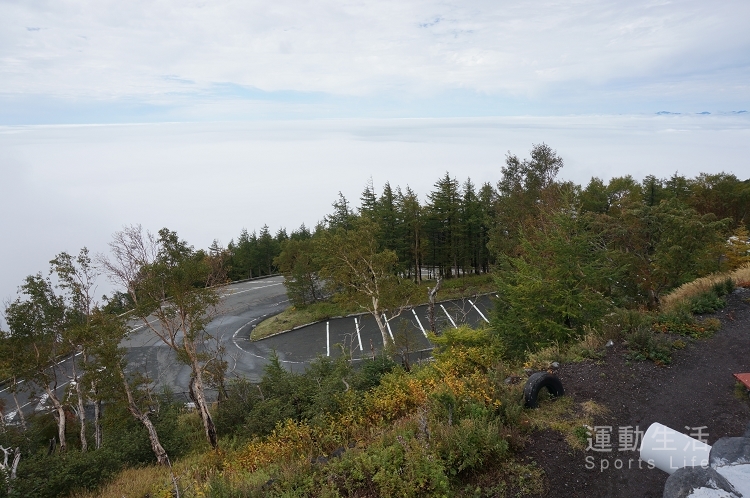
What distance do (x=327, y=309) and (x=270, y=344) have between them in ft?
17.7

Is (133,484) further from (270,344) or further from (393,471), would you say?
(270,344)

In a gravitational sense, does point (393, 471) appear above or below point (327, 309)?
above

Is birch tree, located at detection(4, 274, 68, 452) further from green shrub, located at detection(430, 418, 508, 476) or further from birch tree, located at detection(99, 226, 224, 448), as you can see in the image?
green shrub, located at detection(430, 418, 508, 476)

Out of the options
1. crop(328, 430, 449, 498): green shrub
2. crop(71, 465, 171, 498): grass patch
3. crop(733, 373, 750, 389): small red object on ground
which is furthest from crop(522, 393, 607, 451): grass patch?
crop(71, 465, 171, 498): grass patch

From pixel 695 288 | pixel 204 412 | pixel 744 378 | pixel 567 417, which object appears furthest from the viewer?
pixel 695 288

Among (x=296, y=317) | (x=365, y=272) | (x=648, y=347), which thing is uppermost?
(x=648, y=347)

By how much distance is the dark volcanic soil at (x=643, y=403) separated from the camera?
17.0 feet

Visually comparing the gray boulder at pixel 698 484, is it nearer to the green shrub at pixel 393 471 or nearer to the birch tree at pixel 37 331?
the green shrub at pixel 393 471

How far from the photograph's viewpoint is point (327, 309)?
28156mm

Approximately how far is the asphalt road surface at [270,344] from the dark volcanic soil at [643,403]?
28.3ft

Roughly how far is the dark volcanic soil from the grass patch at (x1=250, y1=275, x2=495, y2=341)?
16265 millimetres

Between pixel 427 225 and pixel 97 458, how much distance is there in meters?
26.0

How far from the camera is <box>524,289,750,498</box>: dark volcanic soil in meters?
5.19

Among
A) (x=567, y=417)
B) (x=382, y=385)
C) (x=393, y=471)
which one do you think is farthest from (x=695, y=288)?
(x=393, y=471)
